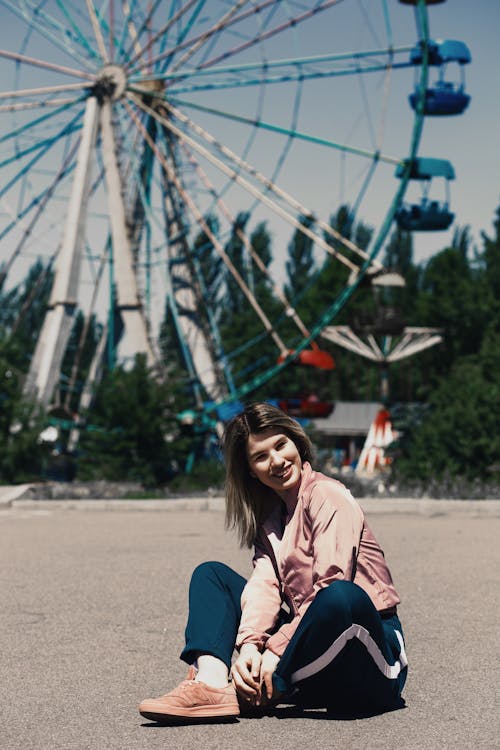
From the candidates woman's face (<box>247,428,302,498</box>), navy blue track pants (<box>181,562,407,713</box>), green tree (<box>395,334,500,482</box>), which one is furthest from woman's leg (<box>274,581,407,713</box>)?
green tree (<box>395,334,500,482</box>)

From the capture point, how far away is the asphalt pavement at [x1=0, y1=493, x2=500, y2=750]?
3533 millimetres

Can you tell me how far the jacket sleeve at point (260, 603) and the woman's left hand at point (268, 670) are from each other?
0.07 m

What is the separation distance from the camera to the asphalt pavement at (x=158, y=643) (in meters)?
3.53

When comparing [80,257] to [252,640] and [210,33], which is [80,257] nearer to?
[210,33]

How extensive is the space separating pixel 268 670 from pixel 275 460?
0.65 metres

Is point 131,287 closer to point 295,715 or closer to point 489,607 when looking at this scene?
point 489,607

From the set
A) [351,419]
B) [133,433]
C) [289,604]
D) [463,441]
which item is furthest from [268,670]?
[351,419]

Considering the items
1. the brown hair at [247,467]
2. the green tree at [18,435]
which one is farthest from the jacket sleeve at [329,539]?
the green tree at [18,435]

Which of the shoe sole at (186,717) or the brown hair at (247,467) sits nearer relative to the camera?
the shoe sole at (186,717)

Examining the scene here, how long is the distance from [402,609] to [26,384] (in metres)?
18.8

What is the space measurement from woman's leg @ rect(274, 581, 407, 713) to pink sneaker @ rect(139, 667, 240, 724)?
18cm

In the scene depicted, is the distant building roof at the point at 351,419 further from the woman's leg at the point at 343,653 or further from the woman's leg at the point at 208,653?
the woman's leg at the point at 343,653

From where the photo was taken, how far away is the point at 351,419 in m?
57.4

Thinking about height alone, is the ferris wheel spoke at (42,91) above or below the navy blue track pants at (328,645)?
above
